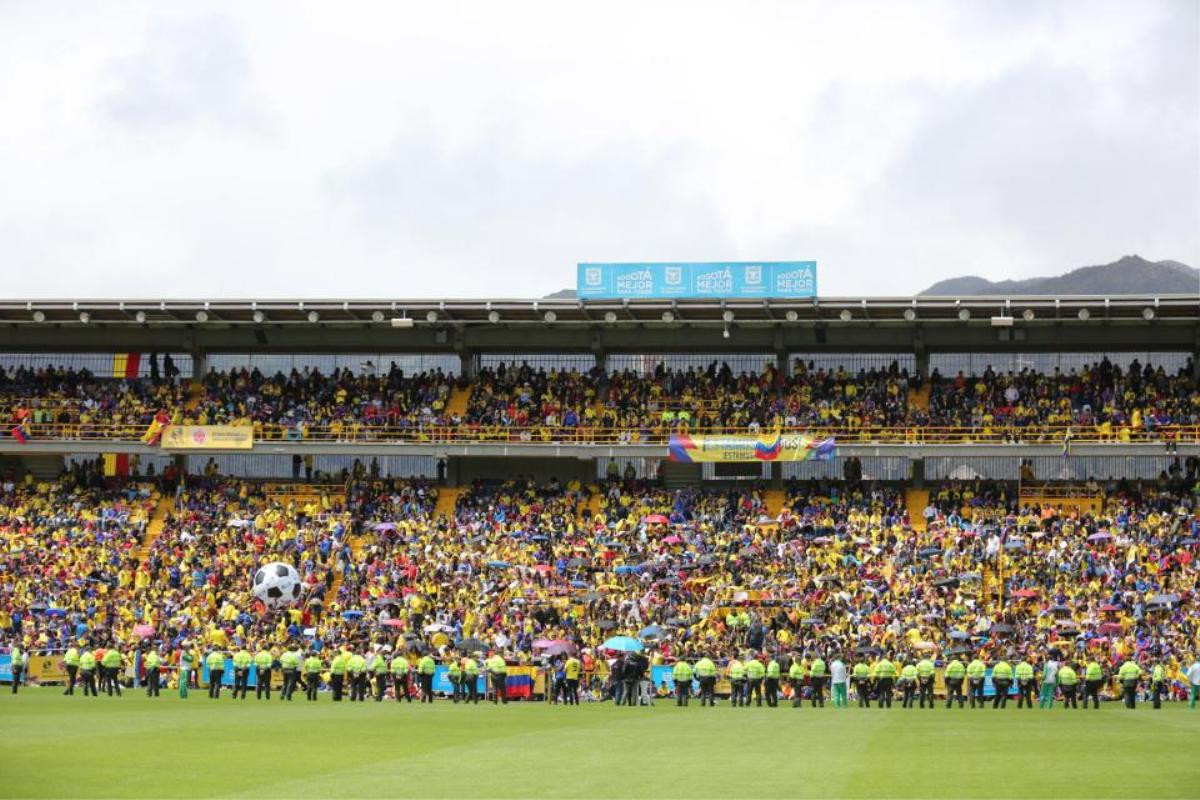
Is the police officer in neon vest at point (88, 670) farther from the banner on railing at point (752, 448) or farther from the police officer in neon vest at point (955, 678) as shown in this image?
the banner on railing at point (752, 448)

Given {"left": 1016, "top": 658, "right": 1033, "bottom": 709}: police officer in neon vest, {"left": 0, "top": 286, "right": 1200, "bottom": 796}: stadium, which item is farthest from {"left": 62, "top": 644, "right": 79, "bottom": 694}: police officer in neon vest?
{"left": 1016, "top": 658, "right": 1033, "bottom": 709}: police officer in neon vest

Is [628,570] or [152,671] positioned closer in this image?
[152,671]

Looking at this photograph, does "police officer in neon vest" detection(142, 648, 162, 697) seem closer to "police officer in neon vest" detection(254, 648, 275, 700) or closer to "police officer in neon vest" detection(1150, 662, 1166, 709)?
"police officer in neon vest" detection(254, 648, 275, 700)

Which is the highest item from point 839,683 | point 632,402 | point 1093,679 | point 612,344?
point 612,344

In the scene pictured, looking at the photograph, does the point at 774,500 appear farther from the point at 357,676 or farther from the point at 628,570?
the point at 357,676

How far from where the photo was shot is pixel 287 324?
5709 cm

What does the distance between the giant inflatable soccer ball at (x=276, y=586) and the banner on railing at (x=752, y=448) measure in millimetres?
13641

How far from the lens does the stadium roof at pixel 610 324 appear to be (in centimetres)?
5266

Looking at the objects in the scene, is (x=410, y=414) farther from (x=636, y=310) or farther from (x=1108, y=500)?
(x=1108, y=500)

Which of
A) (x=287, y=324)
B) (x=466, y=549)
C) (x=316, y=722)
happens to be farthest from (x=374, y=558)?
(x=316, y=722)

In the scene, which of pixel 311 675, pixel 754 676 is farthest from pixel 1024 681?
pixel 311 675

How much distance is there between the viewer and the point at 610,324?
185ft

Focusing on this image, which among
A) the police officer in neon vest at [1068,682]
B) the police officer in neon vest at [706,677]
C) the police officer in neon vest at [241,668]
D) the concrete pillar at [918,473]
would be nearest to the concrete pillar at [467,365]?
the concrete pillar at [918,473]

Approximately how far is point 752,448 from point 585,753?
103 ft
